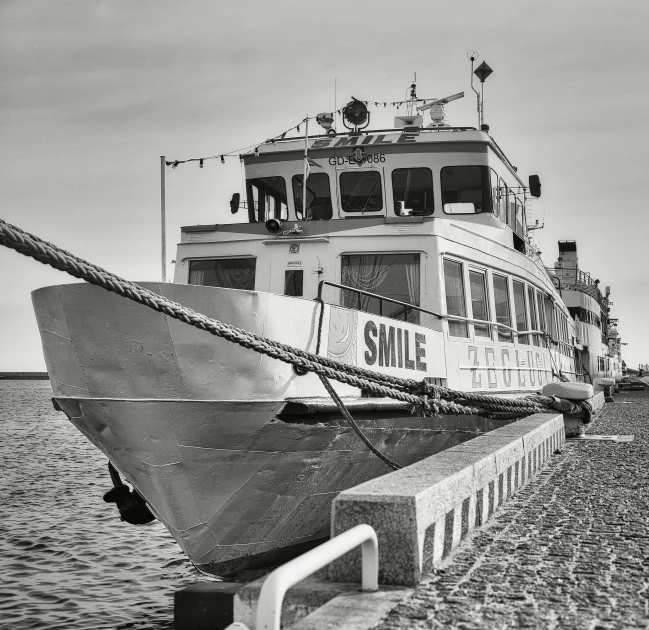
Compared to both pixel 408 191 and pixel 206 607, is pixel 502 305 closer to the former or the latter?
pixel 408 191

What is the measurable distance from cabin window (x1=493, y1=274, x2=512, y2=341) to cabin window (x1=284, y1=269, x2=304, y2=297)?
2.83 metres

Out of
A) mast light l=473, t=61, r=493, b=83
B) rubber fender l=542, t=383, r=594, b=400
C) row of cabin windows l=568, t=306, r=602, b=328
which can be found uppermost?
mast light l=473, t=61, r=493, b=83

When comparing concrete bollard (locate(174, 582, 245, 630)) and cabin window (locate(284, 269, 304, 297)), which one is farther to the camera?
cabin window (locate(284, 269, 304, 297))

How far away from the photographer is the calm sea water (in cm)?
973

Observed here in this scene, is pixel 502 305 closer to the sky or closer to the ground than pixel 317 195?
closer to the ground

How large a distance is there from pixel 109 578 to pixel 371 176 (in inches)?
252

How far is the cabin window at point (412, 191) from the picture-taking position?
1173cm

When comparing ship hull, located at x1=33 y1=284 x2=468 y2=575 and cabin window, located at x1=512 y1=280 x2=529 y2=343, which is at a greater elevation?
cabin window, located at x1=512 y1=280 x2=529 y2=343

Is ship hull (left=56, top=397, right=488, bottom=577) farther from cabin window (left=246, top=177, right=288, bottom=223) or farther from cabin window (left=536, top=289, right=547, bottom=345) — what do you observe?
cabin window (left=536, top=289, right=547, bottom=345)

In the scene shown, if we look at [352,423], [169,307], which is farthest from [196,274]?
[169,307]

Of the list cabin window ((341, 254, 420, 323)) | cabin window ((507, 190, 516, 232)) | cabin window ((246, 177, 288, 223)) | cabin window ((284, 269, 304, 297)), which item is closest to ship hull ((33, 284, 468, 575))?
cabin window ((341, 254, 420, 323))

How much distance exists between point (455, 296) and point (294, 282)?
191 centimetres

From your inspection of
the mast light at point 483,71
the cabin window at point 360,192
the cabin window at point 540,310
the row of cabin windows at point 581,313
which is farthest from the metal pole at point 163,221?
the row of cabin windows at point 581,313

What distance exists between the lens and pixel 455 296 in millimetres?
10109
